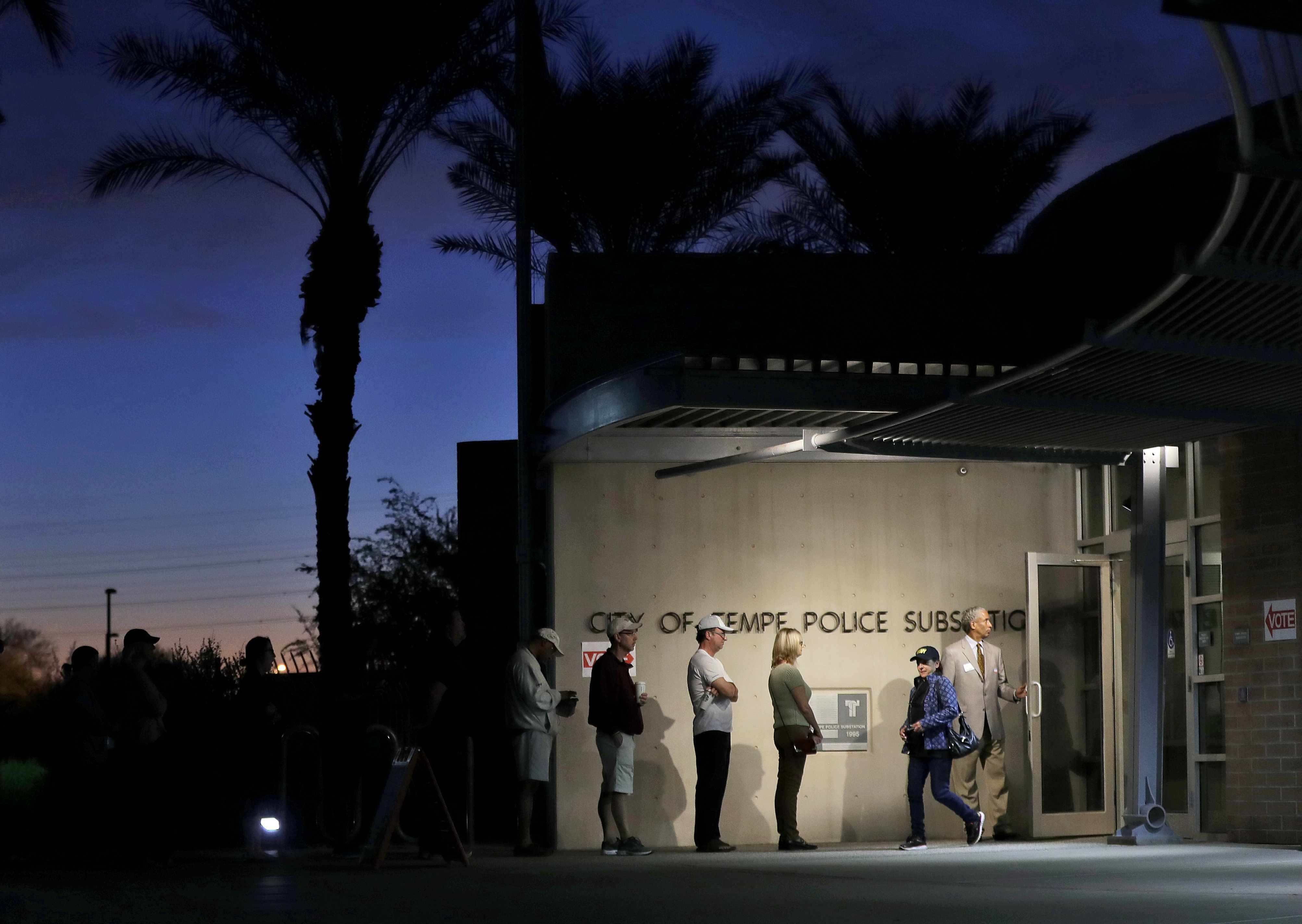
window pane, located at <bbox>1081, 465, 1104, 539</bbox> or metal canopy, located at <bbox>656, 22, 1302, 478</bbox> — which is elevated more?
metal canopy, located at <bbox>656, 22, 1302, 478</bbox>

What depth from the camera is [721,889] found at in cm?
978

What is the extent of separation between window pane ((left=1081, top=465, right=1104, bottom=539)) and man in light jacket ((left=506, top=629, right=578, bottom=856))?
5250 millimetres

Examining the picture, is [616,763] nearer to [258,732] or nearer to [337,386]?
[258,732]

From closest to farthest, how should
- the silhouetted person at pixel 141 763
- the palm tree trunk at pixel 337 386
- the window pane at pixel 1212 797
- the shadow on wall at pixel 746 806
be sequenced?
the silhouetted person at pixel 141 763 < the window pane at pixel 1212 797 < the shadow on wall at pixel 746 806 < the palm tree trunk at pixel 337 386

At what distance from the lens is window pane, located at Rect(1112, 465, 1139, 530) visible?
14.9m

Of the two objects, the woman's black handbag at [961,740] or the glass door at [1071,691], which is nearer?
the woman's black handbag at [961,740]

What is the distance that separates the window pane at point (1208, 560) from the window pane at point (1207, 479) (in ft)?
0.45

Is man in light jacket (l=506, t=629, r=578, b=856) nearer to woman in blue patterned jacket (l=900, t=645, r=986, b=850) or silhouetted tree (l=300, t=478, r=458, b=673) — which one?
woman in blue patterned jacket (l=900, t=645, r=986, b=850)

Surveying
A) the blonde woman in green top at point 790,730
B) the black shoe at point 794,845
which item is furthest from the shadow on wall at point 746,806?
the black shoe at point 794,845

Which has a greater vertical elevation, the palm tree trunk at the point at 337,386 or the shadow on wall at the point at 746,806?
the palm tree trunk at the point at 337,386

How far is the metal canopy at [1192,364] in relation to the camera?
6965 mm

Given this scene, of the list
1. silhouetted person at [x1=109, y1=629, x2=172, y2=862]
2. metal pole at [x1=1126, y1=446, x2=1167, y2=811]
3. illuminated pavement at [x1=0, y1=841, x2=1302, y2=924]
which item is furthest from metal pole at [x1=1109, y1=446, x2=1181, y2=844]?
silhouetted person at [x1=109, y1=629, x2=172, y2=862]

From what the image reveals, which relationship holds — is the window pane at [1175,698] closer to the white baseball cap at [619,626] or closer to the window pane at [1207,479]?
the window pane at [1207,479]

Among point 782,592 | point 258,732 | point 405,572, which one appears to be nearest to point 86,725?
point 258,732
